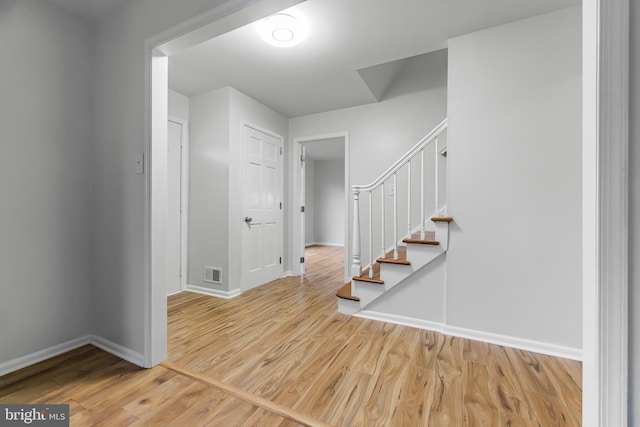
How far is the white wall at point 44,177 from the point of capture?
1565mm

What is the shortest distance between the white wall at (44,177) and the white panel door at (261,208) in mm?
1531

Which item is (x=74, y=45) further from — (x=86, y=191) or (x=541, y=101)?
(x=541, y=101)

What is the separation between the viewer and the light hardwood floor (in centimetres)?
125

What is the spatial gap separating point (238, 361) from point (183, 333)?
681 millimetres

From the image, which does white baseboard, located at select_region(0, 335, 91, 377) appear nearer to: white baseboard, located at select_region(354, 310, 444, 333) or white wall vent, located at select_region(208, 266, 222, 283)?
white wall vent, located at select_region(208, 266, 222, 283)

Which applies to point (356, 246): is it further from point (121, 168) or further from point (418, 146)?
point (121, 168)

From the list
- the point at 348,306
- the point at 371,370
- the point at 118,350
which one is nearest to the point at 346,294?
the point at 348,306

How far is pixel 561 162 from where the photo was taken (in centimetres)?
183

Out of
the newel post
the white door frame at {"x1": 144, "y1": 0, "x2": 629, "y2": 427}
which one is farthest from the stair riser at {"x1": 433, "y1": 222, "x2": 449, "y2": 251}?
the white door frame at {"x1": 144, "y1": 0, "x2": 629, "y2": 427}

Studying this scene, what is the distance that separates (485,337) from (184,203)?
130 inches

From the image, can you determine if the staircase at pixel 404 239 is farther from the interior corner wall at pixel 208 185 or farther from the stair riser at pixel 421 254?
the interior corner wall at pixel 208 185

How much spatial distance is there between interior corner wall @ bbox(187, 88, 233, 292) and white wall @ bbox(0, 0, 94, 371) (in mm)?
1238

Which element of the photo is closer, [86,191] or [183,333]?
[86,191]

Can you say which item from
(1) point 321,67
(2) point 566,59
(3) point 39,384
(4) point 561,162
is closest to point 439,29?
(2) point 566,59
